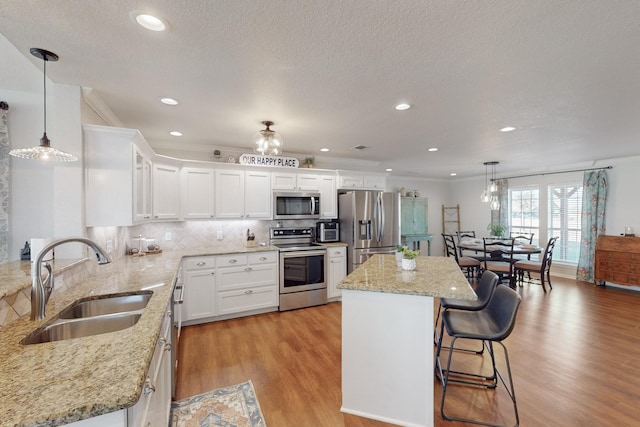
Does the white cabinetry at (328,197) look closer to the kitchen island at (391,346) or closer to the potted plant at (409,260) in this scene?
the potted plant at (409,260)

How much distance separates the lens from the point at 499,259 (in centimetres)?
557

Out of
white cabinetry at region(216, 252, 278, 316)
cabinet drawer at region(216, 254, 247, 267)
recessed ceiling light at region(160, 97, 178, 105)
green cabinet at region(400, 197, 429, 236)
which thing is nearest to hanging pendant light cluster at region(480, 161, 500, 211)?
green cabinet at region(400, 197, 429, 236)

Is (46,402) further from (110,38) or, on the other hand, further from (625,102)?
(625,102)

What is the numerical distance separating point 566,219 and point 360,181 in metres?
4.89

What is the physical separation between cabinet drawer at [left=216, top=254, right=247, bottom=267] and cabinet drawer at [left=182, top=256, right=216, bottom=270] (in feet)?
0.25

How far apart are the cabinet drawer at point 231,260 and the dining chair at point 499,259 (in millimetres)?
4398

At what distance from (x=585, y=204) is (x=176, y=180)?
7636 millimetres

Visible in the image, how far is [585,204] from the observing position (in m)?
5.73

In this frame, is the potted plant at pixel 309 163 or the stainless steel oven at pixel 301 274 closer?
the stainless steel oven at pixel 301 274

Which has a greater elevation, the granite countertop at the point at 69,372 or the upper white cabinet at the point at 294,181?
the upper white cabinet at the point at 294,181

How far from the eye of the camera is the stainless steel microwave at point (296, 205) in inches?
174

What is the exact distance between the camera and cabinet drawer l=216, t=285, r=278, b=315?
375 cm

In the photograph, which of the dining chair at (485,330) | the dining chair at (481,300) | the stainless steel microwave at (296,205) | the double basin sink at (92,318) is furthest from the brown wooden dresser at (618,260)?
the double basin sink at (92,318)

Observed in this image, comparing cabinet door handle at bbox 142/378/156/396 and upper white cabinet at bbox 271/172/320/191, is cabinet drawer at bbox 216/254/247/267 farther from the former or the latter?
cabinet door handle at bbox 142/378/156/396
